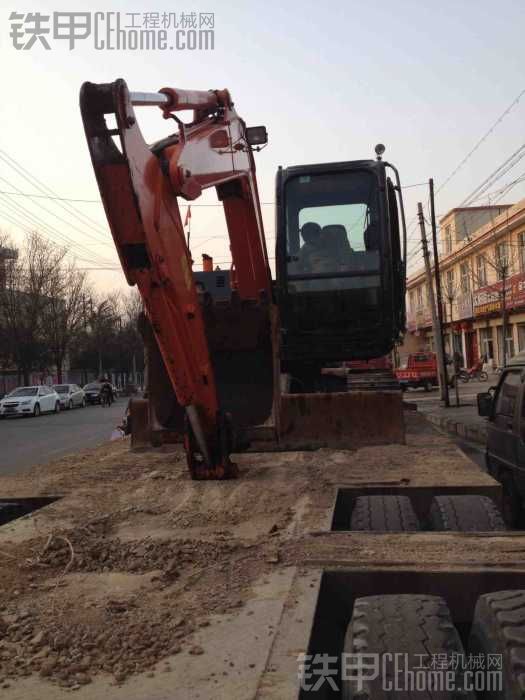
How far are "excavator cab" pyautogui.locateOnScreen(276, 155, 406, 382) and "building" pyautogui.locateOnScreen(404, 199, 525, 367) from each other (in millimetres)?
21127

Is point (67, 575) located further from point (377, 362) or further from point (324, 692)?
point (377, 362)

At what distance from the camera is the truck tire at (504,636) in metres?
2.07

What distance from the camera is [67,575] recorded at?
3.13 metres

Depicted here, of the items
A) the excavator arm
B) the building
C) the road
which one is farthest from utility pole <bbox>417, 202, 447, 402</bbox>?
the excavator arm

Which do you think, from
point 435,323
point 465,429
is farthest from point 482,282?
point 465,429

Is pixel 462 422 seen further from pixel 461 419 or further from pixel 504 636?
pixel 504 636

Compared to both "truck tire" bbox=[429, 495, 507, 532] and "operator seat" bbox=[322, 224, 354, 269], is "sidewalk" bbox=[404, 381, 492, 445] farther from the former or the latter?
"truck tire" bbox=[429, 495, 507, 532]

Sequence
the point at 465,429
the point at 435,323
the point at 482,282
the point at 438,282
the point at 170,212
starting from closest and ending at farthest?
the point at 170,212 → the point at 465,429 → the point at 438,282 → the point at 435,323 → the point at 482,282

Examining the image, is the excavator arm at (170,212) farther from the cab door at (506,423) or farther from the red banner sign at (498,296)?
the red banner sign at (498,296)

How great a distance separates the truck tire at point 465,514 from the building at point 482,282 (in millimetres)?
25023

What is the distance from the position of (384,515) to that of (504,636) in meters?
1.87

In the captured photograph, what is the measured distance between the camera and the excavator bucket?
6.29 metres

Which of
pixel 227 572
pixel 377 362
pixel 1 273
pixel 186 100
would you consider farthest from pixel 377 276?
pixel 1 273

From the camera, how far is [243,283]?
24.0 feet
